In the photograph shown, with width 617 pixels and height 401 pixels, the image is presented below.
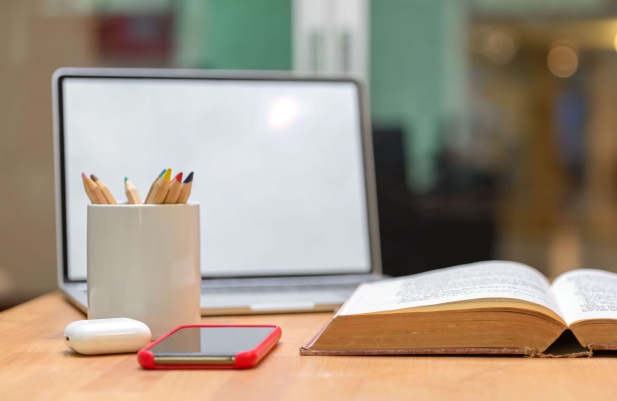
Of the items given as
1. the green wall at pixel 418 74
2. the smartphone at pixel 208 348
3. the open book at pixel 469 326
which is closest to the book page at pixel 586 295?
the open book at pixel 469 326

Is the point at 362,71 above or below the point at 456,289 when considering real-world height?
above

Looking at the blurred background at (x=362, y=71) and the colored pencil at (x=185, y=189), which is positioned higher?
the blurred background at (x=362, y=71)

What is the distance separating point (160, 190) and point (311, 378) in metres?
0.24

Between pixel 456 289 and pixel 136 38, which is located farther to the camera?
pixel 136 38

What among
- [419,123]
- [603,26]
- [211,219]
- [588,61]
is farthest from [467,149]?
[211,219]

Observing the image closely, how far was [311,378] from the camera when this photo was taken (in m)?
0.58

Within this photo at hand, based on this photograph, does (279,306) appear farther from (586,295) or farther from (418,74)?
(418,74)

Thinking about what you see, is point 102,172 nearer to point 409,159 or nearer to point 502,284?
point 502,284

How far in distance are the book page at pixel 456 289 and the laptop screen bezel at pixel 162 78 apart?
0.90ft

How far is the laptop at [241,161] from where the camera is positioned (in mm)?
1064

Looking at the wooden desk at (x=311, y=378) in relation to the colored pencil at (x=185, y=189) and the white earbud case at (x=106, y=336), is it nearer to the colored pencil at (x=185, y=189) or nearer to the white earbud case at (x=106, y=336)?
the white earbud case at (x=106, y=336)

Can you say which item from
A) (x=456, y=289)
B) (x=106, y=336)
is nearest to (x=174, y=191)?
(x=106, y=336)

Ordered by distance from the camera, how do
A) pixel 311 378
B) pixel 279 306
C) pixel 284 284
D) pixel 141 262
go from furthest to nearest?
1. pixel 284 284
2. pixel 279 306
3. pixel 141 262
4. pixel 311 378

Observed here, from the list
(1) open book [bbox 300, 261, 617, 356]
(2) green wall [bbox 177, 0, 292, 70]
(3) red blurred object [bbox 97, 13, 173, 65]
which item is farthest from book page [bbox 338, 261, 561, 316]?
(3) red blurred object [bbox 97, 13, 173, 65]
